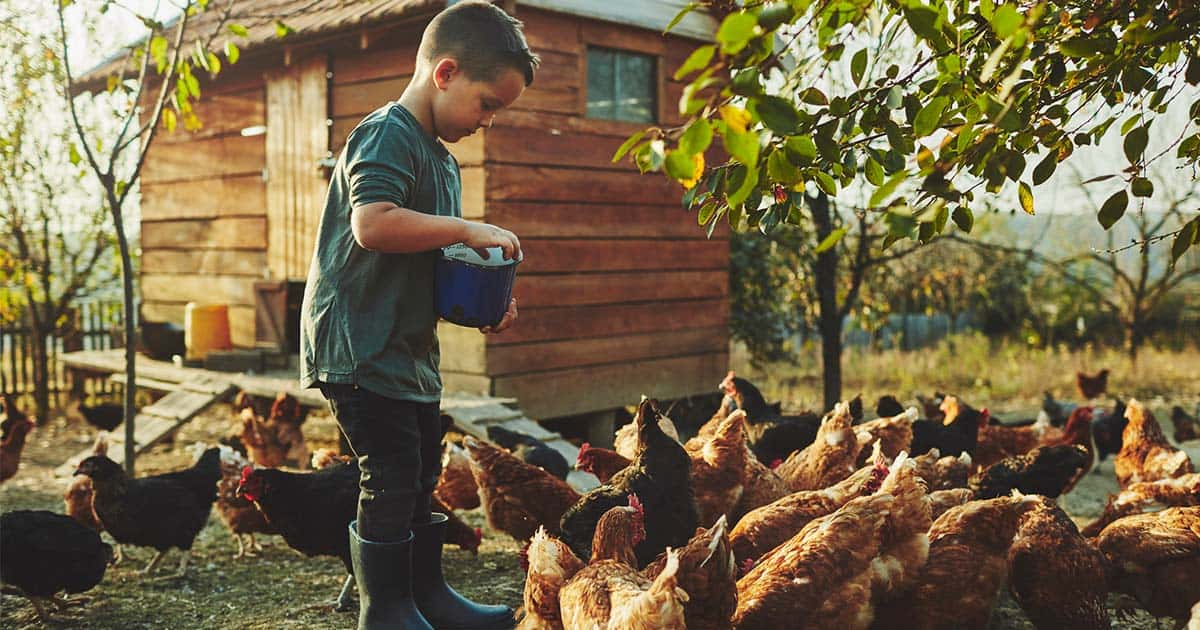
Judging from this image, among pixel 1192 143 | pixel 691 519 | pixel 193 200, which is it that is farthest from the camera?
pixel 193 200

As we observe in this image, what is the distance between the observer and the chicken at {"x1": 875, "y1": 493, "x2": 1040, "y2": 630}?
10.5ft

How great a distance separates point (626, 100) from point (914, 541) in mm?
5115

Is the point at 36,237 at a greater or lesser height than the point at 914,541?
greater

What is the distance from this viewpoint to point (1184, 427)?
8.21 m

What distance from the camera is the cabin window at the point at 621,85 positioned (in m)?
7.31

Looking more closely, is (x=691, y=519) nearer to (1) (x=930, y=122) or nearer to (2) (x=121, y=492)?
(1) (x=930, y=122)

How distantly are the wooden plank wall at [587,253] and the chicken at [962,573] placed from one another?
155 inches

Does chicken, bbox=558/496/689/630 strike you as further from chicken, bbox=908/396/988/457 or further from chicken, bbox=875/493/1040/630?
chicken, bbox=908/396/988/457

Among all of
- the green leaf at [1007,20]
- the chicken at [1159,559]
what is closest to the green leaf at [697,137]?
the green leaf at [1007,20]

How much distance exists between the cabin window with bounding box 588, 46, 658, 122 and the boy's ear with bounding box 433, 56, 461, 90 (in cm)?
480

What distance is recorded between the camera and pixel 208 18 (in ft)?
30.0

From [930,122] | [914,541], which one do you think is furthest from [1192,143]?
[914,541]

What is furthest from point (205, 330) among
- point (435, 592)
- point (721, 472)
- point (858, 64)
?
point (858, 64)

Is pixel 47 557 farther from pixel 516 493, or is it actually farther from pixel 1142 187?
pixel 1142 187
